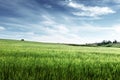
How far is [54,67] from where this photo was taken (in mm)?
5648

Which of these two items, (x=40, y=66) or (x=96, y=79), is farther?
(x=40, y=66)

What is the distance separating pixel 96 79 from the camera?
16.8ft

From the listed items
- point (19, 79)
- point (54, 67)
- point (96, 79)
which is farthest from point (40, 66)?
point (96, 79)

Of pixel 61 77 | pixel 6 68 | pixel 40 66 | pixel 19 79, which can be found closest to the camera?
pixel 19 79

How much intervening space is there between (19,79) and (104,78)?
2137mm

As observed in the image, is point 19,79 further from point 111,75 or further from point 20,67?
point 111,75

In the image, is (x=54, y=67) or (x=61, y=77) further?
(x=54, y=67)

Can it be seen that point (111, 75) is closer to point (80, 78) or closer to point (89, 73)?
point (89, 73)

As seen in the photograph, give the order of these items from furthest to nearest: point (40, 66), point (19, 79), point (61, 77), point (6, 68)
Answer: point (40, 66), point (6, 68), point (61, 77), point (19, 79)

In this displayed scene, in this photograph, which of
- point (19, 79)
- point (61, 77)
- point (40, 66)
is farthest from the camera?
point (40, 66)

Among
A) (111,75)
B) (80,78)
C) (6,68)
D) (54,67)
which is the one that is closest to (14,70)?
(6,68)

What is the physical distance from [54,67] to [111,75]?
1551 mm

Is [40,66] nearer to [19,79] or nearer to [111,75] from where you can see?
[19,79]

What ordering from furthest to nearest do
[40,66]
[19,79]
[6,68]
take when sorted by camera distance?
1. [40,66]
2. [6,68]
3. [19,79]
